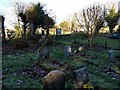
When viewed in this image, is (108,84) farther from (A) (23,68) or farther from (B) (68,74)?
(A) (23,68)

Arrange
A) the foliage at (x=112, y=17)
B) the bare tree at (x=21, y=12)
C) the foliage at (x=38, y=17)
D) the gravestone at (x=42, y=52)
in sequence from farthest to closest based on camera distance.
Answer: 1. the foliage at (x=112, y=17)
2. the foliage at (x=38, y=17)
3. the bare tree at (x=21, y=12)
4. the gravestone at (x=42, y=52)

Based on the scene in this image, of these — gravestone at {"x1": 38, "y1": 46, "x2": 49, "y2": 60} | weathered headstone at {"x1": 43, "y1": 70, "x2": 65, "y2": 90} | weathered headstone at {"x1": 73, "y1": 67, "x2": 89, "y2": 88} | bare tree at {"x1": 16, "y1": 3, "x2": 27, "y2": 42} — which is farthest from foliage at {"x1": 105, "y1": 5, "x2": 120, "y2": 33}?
weathered headstone at {"x1": 43, "y1": 70, "x2": 65, "y2": 90}

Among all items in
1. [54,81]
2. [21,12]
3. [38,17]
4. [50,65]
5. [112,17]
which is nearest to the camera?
[54,81]

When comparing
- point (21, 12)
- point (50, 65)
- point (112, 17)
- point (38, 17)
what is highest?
point (112, 17)

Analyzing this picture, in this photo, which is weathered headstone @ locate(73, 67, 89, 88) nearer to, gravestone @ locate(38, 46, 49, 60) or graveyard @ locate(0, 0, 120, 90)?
graveyard @ locate(0, 0, 120, 90)

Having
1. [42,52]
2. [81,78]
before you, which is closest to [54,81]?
[81,78]

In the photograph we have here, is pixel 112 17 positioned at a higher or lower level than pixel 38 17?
higher

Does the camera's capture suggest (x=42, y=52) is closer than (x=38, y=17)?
Yes

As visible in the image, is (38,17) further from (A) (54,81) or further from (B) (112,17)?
(A) (54,81)

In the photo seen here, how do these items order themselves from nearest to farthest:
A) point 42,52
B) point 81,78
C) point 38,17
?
point 81,78
point 42,52
point 38,17

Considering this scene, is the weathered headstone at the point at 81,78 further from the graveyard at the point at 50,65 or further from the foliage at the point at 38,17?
the foliage at the point at 38,17

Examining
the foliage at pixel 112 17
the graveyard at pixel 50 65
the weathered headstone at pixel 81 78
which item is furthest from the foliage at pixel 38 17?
the weathered headstone at pixel 81 78

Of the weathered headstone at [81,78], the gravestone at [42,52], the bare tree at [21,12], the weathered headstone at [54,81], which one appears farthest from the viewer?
the bare tree at [21,12]

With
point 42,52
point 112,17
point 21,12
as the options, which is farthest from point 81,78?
point 112,17
